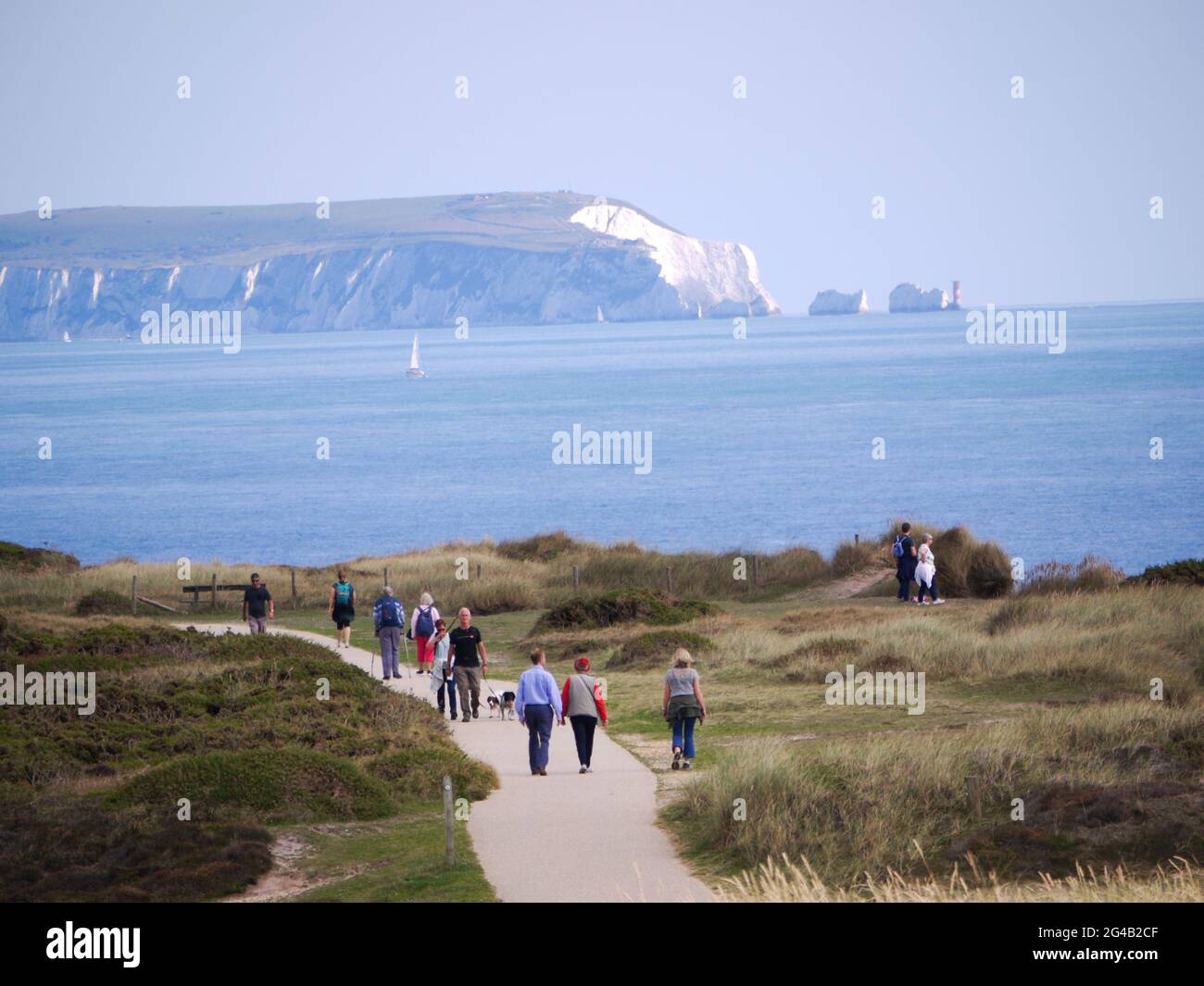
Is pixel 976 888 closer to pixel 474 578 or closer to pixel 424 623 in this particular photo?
pixel 424 623

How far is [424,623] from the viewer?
24547mm

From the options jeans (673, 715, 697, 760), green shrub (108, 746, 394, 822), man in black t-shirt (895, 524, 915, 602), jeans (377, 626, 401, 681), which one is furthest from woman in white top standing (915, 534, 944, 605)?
green shrub (108, 746, 394, 822)

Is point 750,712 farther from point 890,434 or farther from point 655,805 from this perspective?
point 890,434

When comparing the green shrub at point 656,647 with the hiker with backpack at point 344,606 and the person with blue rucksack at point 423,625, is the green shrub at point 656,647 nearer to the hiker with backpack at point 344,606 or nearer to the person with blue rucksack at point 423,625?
the person with blue rucksack at point 423,625

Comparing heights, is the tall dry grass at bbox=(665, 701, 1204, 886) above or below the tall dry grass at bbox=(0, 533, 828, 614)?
above

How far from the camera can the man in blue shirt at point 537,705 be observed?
54.0ft

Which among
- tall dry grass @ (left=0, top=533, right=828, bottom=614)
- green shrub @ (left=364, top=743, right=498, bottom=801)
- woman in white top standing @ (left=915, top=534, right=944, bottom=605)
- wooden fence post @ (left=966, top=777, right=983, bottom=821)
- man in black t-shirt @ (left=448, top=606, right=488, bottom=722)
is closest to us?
wooden fence post @ (left=966, top=777, right=983, bottom=821)

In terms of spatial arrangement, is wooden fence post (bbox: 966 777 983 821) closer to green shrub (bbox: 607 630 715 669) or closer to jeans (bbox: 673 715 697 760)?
jeans (bbox: 673 715 697 760)

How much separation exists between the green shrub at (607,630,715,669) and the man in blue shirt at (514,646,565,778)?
355 inches

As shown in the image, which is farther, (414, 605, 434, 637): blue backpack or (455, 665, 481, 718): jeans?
(414, 605, 434, 637): blue backpack

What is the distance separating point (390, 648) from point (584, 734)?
26.9ft

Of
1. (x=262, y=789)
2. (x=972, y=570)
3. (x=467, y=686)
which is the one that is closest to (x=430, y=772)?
(x=262, y=789)

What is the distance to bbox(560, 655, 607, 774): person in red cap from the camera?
54.5 ft
